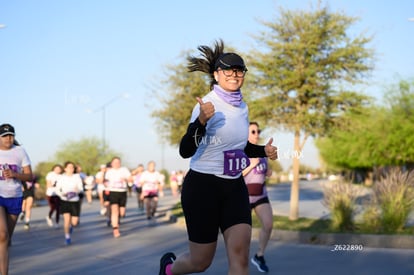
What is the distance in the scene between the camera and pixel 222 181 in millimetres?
5020

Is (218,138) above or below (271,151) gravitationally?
above

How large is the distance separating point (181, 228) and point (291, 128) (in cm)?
366

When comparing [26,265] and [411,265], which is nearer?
[411,265]

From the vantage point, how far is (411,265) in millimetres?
8734

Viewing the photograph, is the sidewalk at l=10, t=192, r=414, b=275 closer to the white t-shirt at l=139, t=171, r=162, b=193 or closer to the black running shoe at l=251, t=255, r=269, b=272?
the black running shoe at l=251, t=255, r=269, b=272

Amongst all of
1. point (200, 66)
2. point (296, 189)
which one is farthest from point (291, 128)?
point (200, 66)

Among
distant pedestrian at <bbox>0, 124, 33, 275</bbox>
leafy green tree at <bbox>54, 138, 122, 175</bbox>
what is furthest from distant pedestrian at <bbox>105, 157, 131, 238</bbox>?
leafy green tree at <bbox>54, 138, 122, 175</bbox>

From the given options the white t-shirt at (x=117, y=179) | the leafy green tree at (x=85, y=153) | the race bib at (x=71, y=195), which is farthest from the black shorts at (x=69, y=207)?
the leafy green tree at (x=85, y=153)

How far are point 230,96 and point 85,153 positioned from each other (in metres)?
57.0

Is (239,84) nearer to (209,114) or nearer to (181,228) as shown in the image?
(209,114)

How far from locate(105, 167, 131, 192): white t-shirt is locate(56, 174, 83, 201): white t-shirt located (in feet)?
3.26

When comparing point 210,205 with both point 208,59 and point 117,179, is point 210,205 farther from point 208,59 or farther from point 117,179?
point 117,179

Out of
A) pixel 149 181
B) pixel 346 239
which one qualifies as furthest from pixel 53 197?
pixel 346 239

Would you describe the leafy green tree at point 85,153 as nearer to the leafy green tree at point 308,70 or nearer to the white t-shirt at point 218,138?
the leafy green tree at point 308,70
